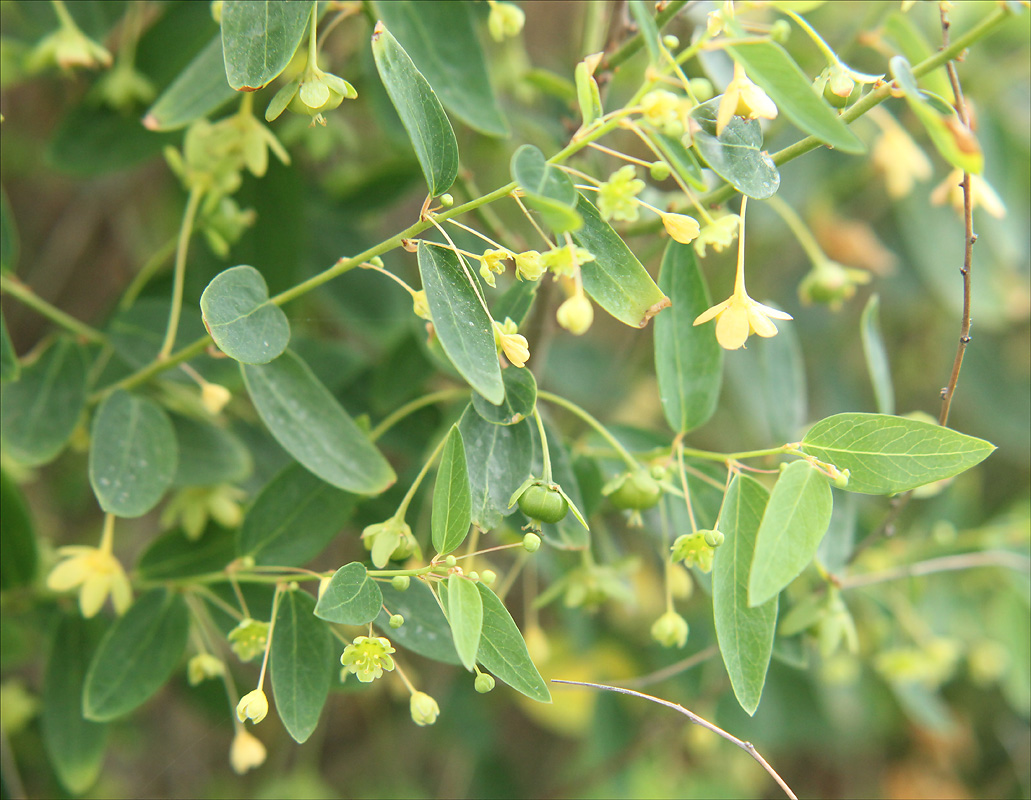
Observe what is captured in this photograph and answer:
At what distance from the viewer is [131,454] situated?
0.80 metres

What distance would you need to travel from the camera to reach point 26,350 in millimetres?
1486

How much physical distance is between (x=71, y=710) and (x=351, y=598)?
538 millimetres

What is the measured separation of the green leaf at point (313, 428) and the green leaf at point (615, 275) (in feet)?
0.84

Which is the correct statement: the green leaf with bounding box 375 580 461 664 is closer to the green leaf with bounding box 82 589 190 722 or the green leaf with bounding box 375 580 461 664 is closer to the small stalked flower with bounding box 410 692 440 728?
the small stalked flower with bounding box 410 692 440 728

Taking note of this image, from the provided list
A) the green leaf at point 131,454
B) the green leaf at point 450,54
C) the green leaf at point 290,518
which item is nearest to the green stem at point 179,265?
the green leaf at point 131,454

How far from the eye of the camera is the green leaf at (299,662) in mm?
659

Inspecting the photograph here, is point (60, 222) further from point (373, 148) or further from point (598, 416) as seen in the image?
point (598, 416)

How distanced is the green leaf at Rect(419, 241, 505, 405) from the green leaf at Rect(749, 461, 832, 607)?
23 cm

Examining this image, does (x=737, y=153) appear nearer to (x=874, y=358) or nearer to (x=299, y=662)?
(x=874, y=358)

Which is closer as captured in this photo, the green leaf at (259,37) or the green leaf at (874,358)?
the green leaf at (259,37)

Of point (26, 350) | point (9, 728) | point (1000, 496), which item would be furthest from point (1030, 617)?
point (26, 350)

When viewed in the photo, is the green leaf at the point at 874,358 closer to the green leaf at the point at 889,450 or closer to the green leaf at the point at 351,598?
the green leaf at the point at 889,450

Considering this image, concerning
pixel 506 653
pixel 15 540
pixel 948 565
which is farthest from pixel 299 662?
pixel 948 565

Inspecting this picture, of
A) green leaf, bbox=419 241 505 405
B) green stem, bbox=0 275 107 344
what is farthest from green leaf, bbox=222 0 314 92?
green stem, bbox=0 275 107 344
